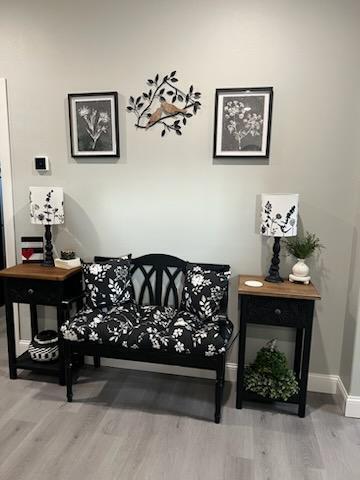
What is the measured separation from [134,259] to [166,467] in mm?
1328

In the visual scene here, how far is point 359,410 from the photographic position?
2.25 meters

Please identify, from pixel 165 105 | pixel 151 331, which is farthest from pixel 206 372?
pixel 165 105

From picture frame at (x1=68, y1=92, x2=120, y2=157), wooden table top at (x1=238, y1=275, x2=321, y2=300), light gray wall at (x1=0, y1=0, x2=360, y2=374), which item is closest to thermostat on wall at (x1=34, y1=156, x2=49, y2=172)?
light gray wall at (x1=0, y1=0, x2=360, y2=374)

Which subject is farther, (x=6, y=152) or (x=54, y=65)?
(x=6, y=152)

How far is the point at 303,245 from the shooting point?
233cm

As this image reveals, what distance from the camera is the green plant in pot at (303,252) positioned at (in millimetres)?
2324

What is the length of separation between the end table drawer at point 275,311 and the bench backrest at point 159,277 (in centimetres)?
59

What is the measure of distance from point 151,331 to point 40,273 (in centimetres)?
91

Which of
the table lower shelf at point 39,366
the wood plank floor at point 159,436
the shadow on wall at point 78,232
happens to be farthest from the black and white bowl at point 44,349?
the shadow on wall at point 78,232

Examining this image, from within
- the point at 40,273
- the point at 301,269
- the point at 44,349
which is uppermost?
the point at 301,269

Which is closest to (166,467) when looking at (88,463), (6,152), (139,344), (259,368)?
(88,463)

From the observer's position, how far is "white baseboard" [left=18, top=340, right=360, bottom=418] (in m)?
2.26

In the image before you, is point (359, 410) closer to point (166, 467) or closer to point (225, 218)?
point (166, 467)

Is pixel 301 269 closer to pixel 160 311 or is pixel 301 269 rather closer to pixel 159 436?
pixel 160 311
